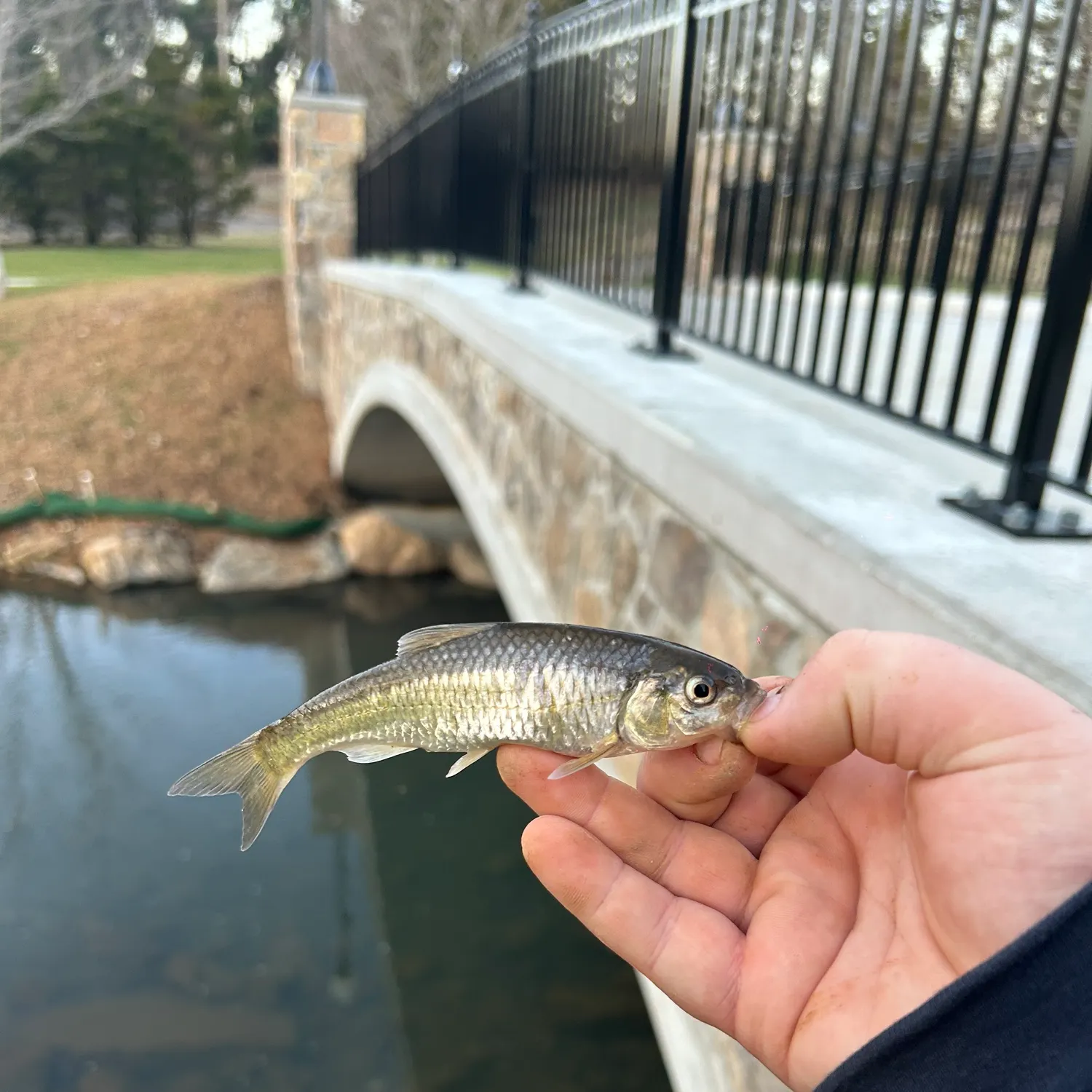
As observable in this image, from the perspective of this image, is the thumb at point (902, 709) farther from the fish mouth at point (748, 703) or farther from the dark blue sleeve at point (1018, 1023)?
the dark blue sleeve at point (1018, 1023)

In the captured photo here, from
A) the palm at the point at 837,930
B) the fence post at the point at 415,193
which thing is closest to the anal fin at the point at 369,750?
the palm at the point at 837,930

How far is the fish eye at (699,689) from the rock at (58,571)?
1317 centimetres

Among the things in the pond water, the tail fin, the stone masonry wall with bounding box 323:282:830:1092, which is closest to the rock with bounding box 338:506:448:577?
the pond water

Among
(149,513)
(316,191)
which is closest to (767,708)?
(149,513)

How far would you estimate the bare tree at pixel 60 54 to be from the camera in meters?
17.2

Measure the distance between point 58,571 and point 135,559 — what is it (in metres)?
1.06

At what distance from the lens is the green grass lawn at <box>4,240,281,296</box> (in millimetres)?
23094

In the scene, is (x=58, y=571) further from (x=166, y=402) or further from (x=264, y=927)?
(x=264, y=927)

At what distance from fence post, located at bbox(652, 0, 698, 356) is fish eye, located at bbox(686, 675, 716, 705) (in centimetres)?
324

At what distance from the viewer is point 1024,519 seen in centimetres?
246

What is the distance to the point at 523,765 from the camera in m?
1.62

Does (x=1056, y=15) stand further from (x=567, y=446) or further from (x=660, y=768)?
(x=660, y=768)

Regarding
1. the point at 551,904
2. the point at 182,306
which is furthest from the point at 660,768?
the point at 182,306

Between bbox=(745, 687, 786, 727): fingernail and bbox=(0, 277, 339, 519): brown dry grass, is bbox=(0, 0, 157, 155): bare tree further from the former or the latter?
bbox=(745, 687, 786, 727): fingernail
